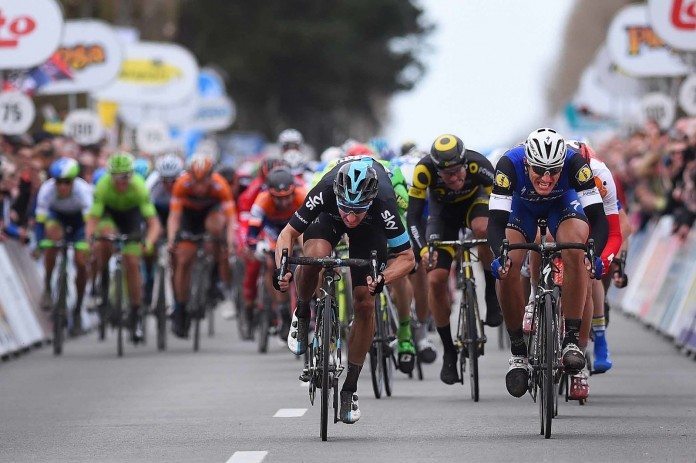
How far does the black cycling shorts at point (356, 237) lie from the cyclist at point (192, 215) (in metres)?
7.96

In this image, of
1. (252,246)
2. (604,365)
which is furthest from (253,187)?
(604,365)

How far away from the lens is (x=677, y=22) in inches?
878

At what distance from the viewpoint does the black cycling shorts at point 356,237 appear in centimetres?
1305

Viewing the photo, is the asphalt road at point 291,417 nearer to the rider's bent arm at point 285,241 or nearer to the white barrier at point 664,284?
the white barrier at point 664,284

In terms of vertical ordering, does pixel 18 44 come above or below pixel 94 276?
above

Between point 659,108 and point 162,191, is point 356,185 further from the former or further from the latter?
point 659,108

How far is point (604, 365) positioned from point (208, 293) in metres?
8.75

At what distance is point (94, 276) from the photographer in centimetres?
2228

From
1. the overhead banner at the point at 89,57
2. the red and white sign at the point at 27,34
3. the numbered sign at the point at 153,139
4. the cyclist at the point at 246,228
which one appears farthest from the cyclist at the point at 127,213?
the numbered sign at the point at 153,139

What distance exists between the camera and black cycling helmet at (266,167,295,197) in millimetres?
19078

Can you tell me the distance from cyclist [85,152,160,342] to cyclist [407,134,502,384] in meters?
5.60

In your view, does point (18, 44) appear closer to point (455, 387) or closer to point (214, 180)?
point (214, 180)

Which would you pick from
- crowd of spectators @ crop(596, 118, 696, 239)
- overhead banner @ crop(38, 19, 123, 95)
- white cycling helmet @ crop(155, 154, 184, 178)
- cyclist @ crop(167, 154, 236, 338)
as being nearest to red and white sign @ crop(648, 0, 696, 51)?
crowd of spectators @ crop(596, 118, 696, 239)

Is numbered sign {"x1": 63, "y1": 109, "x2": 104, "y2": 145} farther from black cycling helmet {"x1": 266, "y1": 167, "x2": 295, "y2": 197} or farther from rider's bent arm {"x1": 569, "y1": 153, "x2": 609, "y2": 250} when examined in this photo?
rider's bent arm {"x1": 569, "y1": 153, "x2": 609, "y2": 250}
